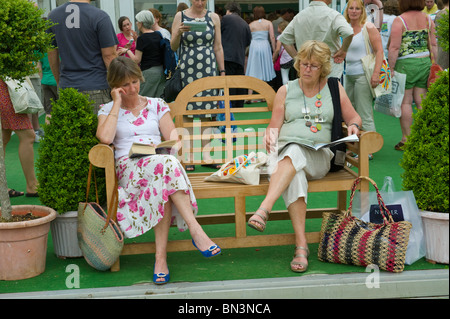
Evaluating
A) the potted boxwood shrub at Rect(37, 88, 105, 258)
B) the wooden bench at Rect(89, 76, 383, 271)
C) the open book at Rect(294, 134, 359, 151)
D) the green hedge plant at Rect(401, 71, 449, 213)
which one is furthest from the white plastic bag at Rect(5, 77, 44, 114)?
the green hedge plant at Rect(401, 71, 449, 213)

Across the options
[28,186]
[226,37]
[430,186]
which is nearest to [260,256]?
[430,186]

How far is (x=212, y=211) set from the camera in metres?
5.20

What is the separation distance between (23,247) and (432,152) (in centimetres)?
250

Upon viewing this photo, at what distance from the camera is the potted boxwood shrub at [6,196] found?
3.63 metres

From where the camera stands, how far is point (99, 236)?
12.1ft

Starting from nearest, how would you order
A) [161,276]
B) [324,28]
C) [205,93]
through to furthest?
[161,276] → [324,28] → [205,93]

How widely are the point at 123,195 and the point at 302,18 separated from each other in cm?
298

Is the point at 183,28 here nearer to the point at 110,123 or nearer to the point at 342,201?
the point at 110,123

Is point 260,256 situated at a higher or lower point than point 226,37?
lower

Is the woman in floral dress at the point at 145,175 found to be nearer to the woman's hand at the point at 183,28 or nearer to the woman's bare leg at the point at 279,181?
the woman's bare leg at the point at 279,181

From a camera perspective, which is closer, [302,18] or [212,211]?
[212,211]

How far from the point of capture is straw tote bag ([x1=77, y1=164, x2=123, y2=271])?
3.69 meters

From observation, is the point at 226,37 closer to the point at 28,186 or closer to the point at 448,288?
the point at 28,186

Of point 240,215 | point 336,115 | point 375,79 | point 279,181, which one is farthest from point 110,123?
point 375,79
